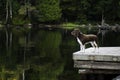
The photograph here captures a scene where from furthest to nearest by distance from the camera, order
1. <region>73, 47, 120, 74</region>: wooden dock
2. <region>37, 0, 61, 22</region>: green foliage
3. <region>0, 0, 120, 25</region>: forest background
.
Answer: <region>37, 0, 61, 22</region>: green foliage, <region>0, 0, 120, 25</region>: forest background, <region>73, 47, 120, 74</region>: wooden dock

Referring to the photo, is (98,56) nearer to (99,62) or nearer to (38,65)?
(99,62)

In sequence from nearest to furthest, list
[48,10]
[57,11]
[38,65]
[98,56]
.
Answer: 1. [98,56]
2. [38,65]
3. [57,11]
4. [48,10]

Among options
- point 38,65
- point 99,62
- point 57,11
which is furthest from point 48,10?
point 99,62

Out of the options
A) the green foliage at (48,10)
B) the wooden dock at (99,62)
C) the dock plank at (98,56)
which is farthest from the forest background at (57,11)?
the wooden dock at (99,62)

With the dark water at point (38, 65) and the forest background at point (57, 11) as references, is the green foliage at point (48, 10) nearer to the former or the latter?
the forest background at point (57, 11)

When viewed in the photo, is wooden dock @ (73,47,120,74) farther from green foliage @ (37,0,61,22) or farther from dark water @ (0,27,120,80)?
green foliage @ (37,0,61,22)

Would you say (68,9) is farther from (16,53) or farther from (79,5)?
(16,53)

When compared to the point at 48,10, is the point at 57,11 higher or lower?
lower

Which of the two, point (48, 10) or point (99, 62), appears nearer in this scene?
point (99, 62)

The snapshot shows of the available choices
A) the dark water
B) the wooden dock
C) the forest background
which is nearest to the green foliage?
the forest background

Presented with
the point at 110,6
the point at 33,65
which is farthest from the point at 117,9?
the point at 33,65

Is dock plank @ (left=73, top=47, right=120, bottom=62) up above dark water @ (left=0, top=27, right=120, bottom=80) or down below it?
above

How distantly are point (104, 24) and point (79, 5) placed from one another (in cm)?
632

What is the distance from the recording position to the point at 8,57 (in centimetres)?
2833
